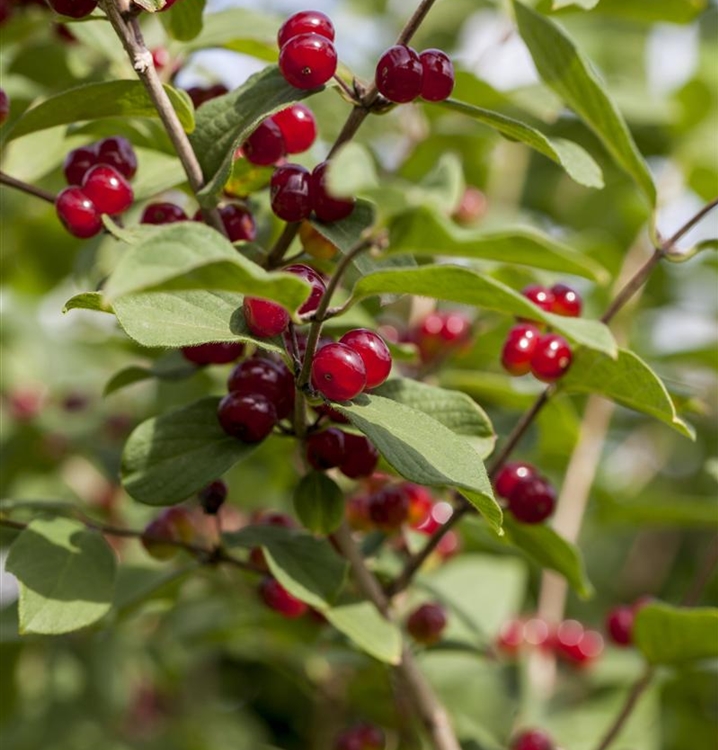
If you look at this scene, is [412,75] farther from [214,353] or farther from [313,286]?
[214,353]

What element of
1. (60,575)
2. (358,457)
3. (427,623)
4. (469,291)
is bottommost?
(427,623)

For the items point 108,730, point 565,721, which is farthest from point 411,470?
point 108,730

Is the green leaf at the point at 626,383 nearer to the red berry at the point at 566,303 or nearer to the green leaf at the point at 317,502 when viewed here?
the red berry at the point at 566,303

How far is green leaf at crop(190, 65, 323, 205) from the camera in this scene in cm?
116

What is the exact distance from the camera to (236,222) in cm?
128

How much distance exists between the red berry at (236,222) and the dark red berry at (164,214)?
0.05 meters

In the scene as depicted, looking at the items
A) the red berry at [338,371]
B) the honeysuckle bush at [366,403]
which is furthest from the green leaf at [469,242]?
the red berry at [338,371]

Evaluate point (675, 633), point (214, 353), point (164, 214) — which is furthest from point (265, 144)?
point (675, 633)

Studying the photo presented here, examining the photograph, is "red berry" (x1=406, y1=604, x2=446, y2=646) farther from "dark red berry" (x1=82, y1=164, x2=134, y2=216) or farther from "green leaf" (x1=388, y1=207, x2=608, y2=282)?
"green leaf" (x1=388, y1=207, x2=608, y2=282)

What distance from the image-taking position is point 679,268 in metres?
3.03

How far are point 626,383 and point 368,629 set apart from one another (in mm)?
449

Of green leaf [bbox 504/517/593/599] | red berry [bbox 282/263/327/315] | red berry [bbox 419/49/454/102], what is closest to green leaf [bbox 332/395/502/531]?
red berry [bbox 282/263/327/315]

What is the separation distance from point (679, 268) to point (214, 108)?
2.12 meters

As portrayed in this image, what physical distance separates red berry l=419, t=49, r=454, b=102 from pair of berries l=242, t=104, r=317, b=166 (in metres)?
0.20
